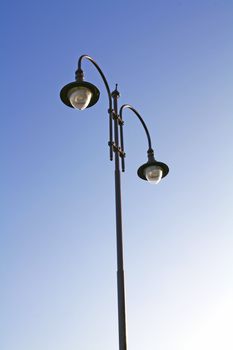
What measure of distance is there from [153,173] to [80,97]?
2.19 metres

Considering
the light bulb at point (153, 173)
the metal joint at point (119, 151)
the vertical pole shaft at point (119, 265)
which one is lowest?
the vertical pole shaft at point (119, 265)

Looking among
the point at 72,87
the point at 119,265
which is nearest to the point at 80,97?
the point at 72,87

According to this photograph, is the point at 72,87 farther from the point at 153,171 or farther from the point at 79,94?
the point at 153,171

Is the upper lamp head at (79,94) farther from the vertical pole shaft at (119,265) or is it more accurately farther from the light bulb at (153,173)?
the light bulb at (153,173)

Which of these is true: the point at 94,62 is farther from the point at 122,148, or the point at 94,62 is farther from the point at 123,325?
the point at 123,325

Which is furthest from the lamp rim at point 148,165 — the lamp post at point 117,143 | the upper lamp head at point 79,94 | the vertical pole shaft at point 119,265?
the upper lamp head at point 79,94

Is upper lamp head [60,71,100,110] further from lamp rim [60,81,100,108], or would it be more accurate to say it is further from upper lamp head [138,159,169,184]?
upper lamp head [138,159,169,184]

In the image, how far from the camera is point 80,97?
8719mm

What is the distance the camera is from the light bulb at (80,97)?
28.4 feet

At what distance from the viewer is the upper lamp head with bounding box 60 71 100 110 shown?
8.62 m

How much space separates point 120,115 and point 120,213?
2.39 metres

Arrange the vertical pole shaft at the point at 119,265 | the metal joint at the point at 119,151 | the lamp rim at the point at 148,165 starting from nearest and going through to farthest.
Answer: the vertical pole shaft at the point at 119,265 → the metal joint at the point at 119,151 → the lamp rim at the point at 148,165

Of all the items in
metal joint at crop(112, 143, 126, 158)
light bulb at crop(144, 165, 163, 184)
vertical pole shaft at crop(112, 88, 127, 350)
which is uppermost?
light bulb at crop(144, 165, 163, 184)

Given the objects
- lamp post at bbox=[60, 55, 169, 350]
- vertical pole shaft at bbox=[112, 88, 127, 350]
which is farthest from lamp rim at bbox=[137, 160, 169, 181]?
vertical pole shaft at bbox=[112, 88, 127, 350]
